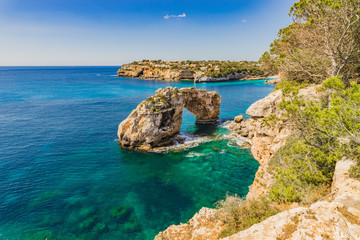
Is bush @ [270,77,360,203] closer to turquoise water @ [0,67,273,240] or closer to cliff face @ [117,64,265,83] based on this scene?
turquoise water @ [0,67,273,240]

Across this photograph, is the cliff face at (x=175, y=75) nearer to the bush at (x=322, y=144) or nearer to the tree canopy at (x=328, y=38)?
the tree canopy at (x=328, y=38)

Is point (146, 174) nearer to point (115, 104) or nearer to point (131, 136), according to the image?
point (131, 136)

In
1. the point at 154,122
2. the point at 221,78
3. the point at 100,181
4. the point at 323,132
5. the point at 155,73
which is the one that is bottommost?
the point at 100,181

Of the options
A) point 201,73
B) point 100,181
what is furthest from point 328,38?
point 201,73

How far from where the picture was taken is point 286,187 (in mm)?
8398

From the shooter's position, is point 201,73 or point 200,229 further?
point 201,73

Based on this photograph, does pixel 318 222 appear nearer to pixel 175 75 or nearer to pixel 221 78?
pixel 221 78

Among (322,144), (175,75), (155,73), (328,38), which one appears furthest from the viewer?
(155,73)

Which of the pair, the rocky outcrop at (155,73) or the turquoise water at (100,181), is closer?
Result: the turquoise water at (100,181)

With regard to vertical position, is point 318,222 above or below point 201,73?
below

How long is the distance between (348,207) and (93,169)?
2263 cm

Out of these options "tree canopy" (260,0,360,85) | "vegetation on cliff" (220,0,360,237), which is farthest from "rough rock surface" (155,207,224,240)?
"tree canopy" (260,0,360,85)

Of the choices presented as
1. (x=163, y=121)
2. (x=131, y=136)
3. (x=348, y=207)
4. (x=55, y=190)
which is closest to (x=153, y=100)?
(x=163, y=121)

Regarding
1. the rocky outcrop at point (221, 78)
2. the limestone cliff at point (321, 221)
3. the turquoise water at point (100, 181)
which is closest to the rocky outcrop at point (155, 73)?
the rocky outcrop at point (221, 78)
